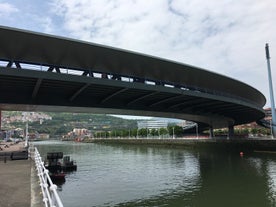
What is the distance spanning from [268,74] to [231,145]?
2510cm

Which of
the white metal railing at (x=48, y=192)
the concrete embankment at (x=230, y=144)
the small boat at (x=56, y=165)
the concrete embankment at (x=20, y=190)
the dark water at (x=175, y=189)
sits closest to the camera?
the white metal railing at (x=48, y=192)

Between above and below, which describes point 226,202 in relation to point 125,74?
below

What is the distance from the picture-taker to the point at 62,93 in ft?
93.1

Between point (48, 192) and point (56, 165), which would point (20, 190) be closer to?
point (48, 192)

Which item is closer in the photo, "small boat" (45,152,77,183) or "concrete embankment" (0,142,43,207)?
"concrete embankment" (0,142,43,207)

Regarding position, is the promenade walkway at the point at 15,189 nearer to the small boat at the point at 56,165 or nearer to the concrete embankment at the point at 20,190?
the concrete embankment at the point at 20,190

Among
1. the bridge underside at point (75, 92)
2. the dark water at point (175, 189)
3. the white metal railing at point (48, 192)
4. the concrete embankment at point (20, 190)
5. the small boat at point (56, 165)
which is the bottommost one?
the dark water at point (175, 189)

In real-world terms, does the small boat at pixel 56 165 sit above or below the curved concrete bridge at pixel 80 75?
below

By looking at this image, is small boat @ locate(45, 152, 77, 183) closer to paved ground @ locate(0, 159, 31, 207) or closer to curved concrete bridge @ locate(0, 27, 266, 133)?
curved concrete bridge @ locate(0, 27, 266, 133)

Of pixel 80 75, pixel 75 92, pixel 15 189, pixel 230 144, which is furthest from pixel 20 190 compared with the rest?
pixel 230 144

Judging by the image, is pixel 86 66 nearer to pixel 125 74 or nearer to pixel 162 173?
pixel 125 74

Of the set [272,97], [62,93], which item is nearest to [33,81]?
[62,93]

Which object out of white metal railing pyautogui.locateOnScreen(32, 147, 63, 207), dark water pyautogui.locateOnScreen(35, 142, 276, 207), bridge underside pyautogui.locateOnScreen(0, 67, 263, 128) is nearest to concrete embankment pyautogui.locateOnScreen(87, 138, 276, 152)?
bridge underside pyautogui.locateOnScreen(0, 67, 263, 128)

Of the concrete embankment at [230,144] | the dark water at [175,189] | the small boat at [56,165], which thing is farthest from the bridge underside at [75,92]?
the concrete embankment at [230,144]
